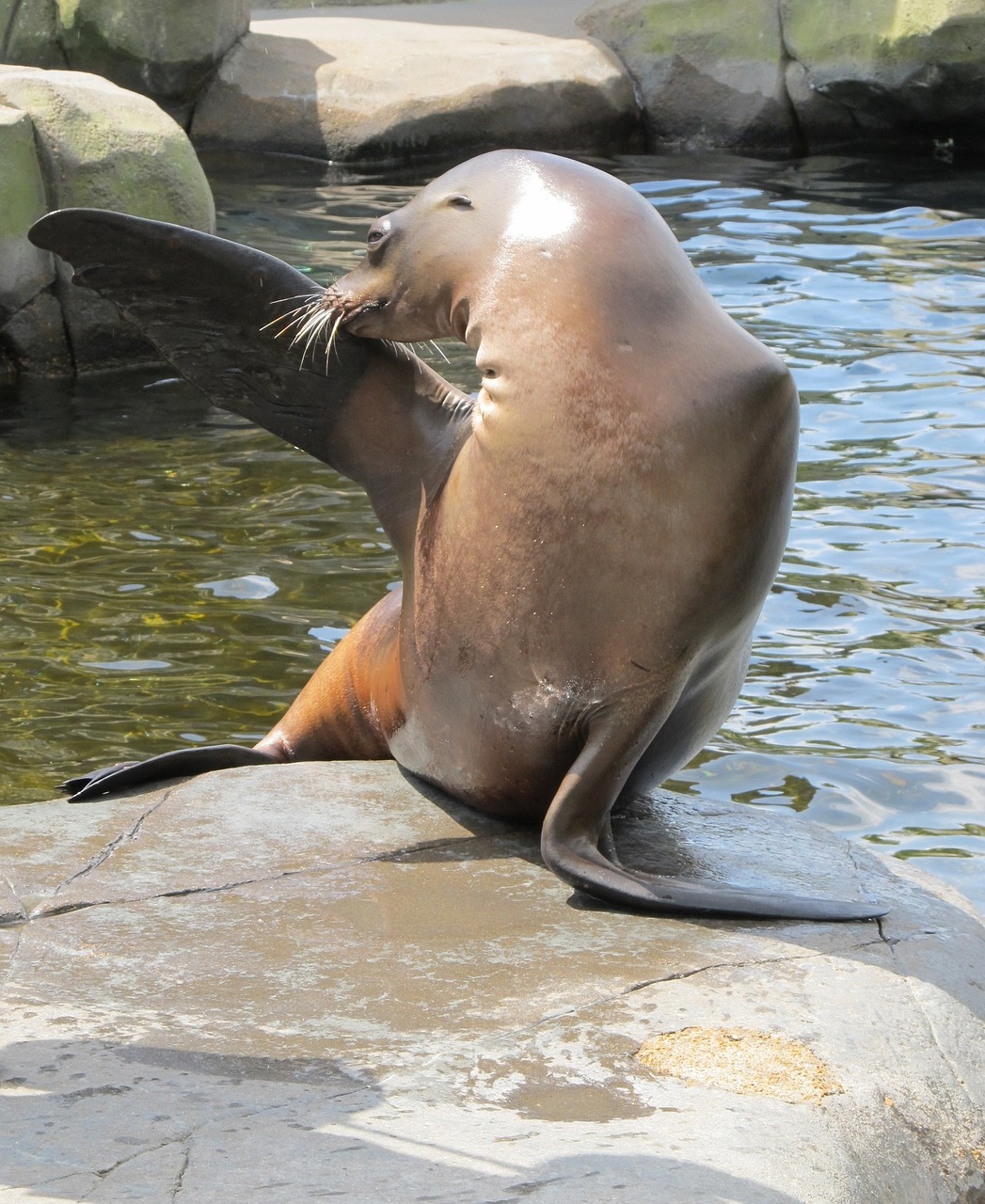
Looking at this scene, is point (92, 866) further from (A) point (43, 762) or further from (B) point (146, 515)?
(B) point (146, 515)

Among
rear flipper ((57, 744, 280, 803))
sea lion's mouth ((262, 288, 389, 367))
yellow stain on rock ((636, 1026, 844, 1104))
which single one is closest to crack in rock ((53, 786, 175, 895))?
rear flipper ((57, 744, 280, 803))

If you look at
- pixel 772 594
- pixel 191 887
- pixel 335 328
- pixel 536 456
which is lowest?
pixel 772 594

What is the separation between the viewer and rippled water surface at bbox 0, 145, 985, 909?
480 centimetres

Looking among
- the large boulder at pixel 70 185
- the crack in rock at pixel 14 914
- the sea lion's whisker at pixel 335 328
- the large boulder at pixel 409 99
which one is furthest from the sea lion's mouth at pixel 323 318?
the large boulder at pixel 409 99

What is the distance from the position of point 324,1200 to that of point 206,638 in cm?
363

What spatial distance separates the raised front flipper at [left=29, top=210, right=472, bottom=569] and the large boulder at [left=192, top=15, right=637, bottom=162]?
9.87 m

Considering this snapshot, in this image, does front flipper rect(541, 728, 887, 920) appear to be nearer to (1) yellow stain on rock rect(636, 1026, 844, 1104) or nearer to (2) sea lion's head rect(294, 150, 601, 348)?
(1) yellow stain on rock rect(636, 1026, 844, 1104)

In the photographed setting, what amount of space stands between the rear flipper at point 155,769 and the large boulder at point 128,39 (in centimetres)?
1014

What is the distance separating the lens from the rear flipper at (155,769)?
3723mm

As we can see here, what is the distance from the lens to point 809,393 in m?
7.99

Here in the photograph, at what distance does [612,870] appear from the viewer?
3094mm

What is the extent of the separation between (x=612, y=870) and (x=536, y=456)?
768 mm

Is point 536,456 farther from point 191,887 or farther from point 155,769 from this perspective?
point 155,769

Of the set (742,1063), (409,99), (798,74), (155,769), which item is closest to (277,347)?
(155,769)
